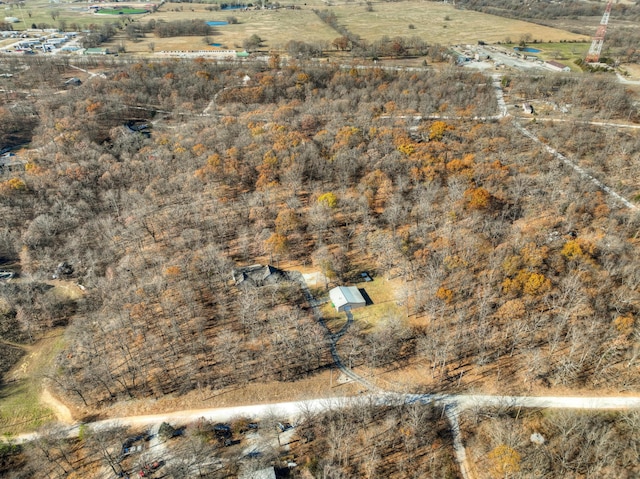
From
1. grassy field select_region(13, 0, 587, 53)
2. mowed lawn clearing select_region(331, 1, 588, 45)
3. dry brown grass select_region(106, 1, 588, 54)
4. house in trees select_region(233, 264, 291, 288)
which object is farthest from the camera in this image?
mowed lawn clearing select_region(331, 1, 588, 45)

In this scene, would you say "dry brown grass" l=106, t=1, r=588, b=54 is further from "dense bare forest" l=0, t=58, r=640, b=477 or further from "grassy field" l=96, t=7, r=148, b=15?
"dense bare forest" l=0, t=58, r=640, b=477

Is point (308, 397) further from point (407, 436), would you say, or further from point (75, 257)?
point (75, 257)

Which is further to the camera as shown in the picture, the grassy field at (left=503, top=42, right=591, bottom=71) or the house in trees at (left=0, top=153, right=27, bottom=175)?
the grassy field at (left=503, top=42, right=591, bottom=71)

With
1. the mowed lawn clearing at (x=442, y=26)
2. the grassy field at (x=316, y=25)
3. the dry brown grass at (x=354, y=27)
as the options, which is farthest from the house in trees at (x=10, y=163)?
the mowed lawn clearing at (x=442, y=26)

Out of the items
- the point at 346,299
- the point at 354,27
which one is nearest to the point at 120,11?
the point at 354,27

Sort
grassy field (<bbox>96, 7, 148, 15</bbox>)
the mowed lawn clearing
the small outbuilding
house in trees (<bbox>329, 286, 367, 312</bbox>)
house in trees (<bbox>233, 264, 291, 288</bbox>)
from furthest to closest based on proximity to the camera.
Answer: grassy field (<bbox>96, 7, 148, 15</bbox>)
the mowed lawn clearing
the small outbuilding
house in trees (<bbox>233, 264, 291, 288</bbox>)
house in trees (<bbox>329, 286, 367, 312</bbox>)

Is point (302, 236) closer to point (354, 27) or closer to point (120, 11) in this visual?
point (354, 27)

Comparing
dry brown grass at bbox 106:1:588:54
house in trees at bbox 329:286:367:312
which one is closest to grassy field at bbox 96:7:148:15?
dry brown grass at bbox 106:1:588:54
